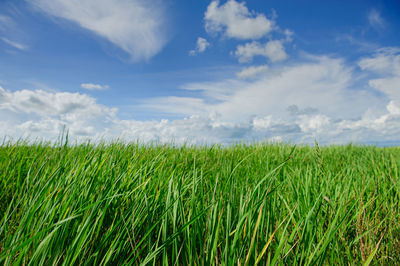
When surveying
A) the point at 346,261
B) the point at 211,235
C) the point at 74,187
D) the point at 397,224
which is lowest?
the point at 346,261

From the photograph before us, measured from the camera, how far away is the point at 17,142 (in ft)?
15.1

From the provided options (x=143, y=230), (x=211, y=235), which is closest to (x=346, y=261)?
(x=211, y=235)

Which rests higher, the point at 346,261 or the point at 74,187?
the point at 74,187

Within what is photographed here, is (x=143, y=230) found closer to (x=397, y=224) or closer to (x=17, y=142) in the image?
(x=397, y=224)

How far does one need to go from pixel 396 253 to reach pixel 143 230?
1.86 metres

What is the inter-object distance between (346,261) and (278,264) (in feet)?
2.71

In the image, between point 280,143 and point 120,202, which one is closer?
point 120,202

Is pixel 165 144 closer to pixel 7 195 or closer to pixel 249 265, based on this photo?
pixel 7 195

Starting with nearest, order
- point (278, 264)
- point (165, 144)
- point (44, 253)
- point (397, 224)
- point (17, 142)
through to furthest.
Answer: point (44, 253) < point (278, 264) < point (397, 224) < point (17, 142) < point (165, 144)

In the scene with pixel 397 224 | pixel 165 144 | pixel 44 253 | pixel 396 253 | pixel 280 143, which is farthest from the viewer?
pixel 280 143

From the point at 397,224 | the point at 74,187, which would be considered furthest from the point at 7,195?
the point at 397,224

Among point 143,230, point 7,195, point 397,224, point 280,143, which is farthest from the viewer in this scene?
point 280,143

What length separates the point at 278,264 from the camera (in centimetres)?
→ 116

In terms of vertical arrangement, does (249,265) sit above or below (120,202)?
below
